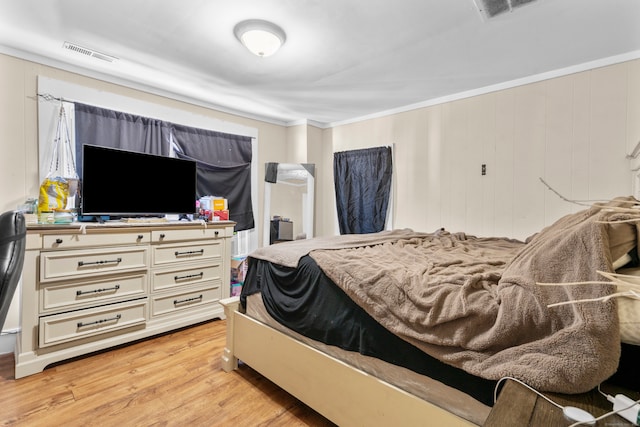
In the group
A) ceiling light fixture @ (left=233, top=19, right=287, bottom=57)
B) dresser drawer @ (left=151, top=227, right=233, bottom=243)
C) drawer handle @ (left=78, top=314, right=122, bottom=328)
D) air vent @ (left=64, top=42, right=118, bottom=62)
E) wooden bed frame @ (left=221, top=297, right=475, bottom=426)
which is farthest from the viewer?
dresser drawer @ (left=151, top=227, right=233, bottom=243)

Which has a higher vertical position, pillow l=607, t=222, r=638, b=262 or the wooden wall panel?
the wooden wall panel

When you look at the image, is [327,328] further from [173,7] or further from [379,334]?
[173,7]

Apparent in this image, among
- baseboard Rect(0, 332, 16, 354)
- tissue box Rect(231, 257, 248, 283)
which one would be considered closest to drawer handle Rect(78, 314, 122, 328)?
baseboard Rect(0, 332, 16, 354)

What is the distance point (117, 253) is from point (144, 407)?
1.18m

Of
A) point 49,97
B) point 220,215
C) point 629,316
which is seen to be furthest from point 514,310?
point 49,97

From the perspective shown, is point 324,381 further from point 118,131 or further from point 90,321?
point 118,131

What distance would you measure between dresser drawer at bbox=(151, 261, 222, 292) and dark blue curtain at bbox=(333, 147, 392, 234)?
72.6 inches

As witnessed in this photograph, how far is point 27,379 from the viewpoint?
76.2 inches

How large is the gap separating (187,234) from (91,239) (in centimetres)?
71

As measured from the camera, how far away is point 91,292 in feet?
7.32

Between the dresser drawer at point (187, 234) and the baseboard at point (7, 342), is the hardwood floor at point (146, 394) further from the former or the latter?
the dresser drawer at point (187, 234)

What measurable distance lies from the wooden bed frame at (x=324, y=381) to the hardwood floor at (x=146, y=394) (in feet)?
0.45

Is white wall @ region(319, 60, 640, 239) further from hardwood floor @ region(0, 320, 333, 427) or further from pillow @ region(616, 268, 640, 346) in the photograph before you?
hardwood floor @ region(0, 320, 333, 427)

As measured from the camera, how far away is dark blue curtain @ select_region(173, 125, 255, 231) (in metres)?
3.39
